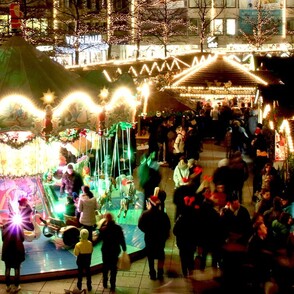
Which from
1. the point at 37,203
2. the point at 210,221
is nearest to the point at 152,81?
the point at 37,203

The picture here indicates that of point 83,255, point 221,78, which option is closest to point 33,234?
point 83,255

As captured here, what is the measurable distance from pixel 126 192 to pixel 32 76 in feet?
14.4

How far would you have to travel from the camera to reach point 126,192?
51.4ft

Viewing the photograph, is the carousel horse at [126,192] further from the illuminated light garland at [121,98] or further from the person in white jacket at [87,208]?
the person in white jacket at [87,208]

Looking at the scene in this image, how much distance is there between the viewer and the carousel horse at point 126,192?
14.7m

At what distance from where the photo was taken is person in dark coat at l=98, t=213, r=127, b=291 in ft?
33.6

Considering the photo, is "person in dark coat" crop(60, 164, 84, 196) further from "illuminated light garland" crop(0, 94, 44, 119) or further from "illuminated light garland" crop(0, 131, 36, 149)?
"illuminated light garland" crop(0, 94, 44, 119)

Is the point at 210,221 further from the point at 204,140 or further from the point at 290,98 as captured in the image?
the point at 204,140

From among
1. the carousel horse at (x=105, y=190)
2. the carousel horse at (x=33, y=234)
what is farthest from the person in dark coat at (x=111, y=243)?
the carousel horse at (x=105, y=190)

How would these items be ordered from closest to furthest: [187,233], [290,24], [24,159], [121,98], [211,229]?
[211,229], [187,233], [24,159], [121,98], [290,24]

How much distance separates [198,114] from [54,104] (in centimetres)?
1599

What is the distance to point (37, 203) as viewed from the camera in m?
14.4

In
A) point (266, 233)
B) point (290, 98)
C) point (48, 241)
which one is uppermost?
point (290, 98)

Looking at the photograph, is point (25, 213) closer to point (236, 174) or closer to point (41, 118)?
point (41, 118)
